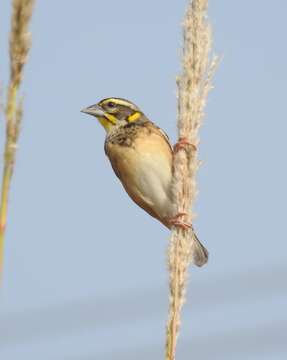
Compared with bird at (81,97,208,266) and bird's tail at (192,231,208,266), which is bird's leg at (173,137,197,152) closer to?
bird at (81,97,208,266)

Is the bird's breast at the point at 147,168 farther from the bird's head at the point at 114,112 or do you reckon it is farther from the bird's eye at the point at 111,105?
the bird's eye at the point at 111,105

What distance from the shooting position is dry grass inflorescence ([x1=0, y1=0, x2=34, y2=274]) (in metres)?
1.47

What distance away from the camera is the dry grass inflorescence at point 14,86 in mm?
1474

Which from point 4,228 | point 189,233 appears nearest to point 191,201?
point 189,233

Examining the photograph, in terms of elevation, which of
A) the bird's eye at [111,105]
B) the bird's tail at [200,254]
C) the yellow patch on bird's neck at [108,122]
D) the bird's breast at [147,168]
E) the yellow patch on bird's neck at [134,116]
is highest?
the bird's eye at [111,105]

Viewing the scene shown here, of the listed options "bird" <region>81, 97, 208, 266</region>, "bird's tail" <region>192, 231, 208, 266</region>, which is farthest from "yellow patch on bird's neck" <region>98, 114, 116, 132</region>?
"bird's tail" <region>192, 231, 208, 266</region>

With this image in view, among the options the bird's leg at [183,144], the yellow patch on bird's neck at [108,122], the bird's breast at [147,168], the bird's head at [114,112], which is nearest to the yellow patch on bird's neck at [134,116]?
the bird's head at [114,112]

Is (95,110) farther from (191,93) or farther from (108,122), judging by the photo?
(191,93)

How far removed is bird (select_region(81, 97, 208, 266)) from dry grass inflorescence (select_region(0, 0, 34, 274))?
322 centimetres

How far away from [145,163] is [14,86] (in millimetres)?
3374

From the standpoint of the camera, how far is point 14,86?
1.49m

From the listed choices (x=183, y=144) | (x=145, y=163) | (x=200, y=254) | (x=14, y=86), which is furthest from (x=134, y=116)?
(x=14, y=86)

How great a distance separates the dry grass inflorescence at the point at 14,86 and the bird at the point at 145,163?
10.6 feet

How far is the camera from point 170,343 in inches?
77.1
